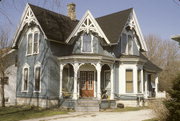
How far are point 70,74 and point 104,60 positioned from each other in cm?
383

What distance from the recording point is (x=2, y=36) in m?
26.9

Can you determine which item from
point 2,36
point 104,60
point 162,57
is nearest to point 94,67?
point 104,60

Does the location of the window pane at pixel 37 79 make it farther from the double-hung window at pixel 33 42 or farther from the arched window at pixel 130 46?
the arched window at pixel 130 46

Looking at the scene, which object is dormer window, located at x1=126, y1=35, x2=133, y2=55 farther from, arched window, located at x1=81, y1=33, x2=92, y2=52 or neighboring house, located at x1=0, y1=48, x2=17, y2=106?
neighboring house, located at x1=0, y1=48, x2=17, y2=106

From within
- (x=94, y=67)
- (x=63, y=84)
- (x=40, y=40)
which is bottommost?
(x=63, y=84)

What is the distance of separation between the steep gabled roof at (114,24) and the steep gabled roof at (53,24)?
148 inches

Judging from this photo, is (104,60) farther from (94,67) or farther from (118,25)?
(118,25)

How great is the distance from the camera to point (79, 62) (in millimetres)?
20031

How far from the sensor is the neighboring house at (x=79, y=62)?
68.9ft

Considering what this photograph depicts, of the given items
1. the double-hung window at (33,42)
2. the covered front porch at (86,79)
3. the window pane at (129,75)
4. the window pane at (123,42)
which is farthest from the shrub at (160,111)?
the double-hung window at (33,42)

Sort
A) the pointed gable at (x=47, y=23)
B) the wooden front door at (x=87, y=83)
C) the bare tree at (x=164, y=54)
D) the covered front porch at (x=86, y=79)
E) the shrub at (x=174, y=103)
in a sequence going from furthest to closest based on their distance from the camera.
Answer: the bare tree at (x=164, y=54) → the wooden front door at (x=87, y=83) → the pointed gable at (x=47, y=23) → the covered front porch at (x=86, y=79) → the shrub at (x=174, y=103)

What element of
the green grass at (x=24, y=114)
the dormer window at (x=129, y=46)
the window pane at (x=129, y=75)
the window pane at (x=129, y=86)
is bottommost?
the green grass at (x=24, y=114)

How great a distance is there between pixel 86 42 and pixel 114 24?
12.1 ft

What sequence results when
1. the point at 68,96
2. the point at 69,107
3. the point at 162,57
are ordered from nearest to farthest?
the point at 69,107
the point at 68,96
the point at 162,57
